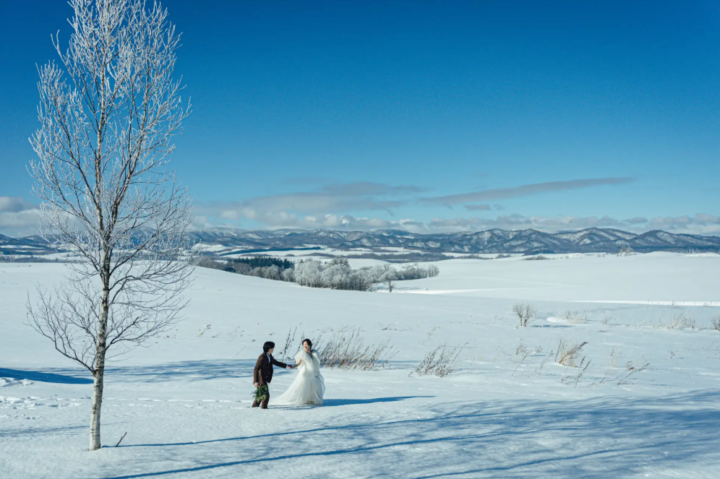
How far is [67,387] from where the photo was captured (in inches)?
343

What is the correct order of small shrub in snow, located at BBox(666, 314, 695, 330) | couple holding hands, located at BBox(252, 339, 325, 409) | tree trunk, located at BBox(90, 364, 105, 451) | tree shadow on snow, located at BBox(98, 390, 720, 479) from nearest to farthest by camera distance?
tree shadow on snow, located at BBox(98, 390, 720, 479)
tree trunk, located at BBox(90, 364, 105, 451)
couple holding hands, located at BBox(252, 339, 325, 409)
small shrub in snow, located at BBox(666, 314, 695, 330)

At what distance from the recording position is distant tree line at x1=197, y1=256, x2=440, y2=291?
225ft

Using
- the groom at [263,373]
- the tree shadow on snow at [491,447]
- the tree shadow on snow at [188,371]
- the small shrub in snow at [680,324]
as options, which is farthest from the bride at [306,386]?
the small shrub in snow at [680,324]

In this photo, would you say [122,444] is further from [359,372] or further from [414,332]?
[414,332]

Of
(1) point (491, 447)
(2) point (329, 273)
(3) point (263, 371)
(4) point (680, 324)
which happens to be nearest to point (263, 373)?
(3) point (263, 371)

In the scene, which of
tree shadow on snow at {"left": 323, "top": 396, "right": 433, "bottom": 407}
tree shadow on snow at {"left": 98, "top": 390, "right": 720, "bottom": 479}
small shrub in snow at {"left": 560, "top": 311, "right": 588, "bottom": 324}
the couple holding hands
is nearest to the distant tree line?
small shrub in snow at {"left": 560, "top": 311, "right": 588, "bottom": 324}

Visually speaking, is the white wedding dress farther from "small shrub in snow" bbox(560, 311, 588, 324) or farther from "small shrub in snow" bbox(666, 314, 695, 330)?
"small shrub in snow" bbox(560, 311, 588, 324)

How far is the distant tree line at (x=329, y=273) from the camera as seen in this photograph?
6862cm

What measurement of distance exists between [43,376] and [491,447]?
9292 mm

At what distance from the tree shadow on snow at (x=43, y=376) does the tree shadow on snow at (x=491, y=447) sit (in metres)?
5.57

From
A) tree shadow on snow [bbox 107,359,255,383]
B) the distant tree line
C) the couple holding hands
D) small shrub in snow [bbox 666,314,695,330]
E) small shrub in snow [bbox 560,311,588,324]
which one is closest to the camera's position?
the couple holding hands

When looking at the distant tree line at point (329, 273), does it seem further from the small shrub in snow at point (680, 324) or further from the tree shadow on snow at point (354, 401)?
the tree shadow on snow at point (354, 401)

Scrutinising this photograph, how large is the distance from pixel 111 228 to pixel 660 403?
28.5 ft

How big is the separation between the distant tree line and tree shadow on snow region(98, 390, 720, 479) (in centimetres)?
5062
